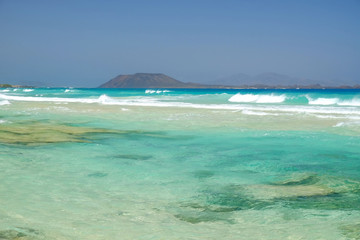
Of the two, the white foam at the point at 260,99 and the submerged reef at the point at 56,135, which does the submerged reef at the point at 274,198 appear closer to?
the submerged reef at the point at 56,135

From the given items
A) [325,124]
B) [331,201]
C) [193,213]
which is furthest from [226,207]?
[325,124]

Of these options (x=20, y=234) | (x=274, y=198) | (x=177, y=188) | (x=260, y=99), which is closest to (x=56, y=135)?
(x=177, y=188)

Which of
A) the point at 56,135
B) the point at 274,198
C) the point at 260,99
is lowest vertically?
the point at 274,198

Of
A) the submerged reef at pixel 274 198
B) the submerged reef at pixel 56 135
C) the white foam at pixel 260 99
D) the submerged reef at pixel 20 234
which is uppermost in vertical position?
the white foam at pixel 260 99

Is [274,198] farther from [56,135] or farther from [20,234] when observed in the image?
[56,135]

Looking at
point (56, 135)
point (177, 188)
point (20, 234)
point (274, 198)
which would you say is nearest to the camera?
point (20, 234)

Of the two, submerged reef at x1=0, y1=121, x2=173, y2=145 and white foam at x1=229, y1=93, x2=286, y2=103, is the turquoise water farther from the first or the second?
white foam at x1=229, y1=93, x2=286, y2=103

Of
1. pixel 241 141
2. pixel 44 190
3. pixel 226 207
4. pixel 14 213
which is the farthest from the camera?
pixel 241 141

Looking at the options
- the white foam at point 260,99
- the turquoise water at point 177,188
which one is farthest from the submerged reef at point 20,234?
the white foam at point 260,99

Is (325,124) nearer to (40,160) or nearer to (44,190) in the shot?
(40,160)

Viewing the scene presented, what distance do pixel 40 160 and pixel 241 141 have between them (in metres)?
5.44

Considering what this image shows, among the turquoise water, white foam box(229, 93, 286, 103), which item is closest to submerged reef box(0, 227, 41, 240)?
the turquoise water

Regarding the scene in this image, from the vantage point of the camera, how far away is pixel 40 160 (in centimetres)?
763

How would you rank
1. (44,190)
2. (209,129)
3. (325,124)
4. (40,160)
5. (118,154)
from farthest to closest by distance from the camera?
(325,124), (209,129), (118,154), (40,160), (44,190)
